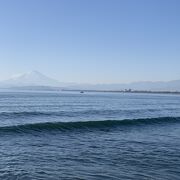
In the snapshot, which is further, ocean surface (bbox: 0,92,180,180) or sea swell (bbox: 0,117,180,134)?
sea swell (bbox: 0,117,180,134)

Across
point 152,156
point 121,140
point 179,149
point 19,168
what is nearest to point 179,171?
point 152,156

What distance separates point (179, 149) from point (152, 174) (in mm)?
7254

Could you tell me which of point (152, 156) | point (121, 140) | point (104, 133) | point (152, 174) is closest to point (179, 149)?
point (152, 156)

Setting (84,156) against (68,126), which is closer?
(84,156)

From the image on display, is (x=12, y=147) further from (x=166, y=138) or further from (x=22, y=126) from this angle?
(x=166, y=138)

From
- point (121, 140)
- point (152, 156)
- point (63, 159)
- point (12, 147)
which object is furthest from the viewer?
point (121, 140)

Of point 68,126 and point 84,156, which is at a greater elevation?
point 68,126

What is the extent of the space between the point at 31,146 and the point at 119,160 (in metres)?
6.75

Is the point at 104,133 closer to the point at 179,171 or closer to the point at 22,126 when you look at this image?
the point at 22,126

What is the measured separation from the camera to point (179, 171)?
664 inches

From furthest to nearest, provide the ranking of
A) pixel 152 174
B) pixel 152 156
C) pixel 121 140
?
pixel 121 140
pixel 152 156
pixel 152 174

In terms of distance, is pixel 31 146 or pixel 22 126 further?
pixel 22 126

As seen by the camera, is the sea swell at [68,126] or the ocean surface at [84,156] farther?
the sea swell at [68,126]

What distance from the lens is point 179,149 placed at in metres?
22.7
